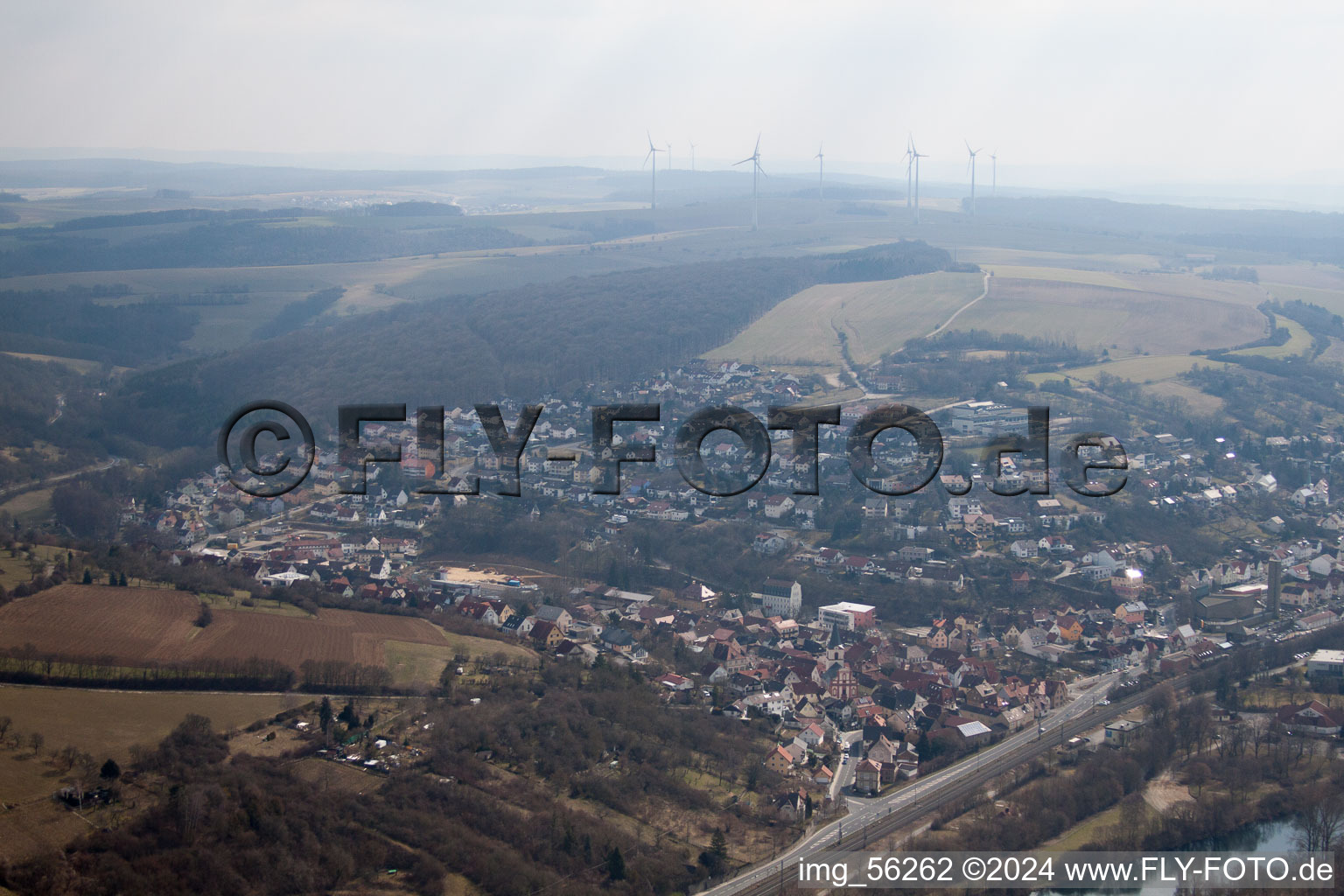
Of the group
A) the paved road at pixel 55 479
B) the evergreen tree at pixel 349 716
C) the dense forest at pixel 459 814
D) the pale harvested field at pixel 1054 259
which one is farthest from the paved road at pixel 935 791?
the pale harvested field at pixel 1054 259

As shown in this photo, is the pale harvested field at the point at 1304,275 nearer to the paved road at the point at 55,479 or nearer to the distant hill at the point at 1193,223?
the distant hill at the point at 1193,223

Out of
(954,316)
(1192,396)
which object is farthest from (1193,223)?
(1192,396)

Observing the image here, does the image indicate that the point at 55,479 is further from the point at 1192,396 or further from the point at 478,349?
the point at 1192,396

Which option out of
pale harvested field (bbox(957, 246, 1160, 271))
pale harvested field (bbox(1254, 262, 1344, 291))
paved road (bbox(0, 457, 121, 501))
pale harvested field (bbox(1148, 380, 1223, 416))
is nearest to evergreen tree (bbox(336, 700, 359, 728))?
paved road (bbox(0, 457, 121, 501))

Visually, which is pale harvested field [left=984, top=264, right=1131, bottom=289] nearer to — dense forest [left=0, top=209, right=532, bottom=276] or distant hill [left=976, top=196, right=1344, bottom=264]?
distant hill [left=976, top=196, right=1344, bottom=264]

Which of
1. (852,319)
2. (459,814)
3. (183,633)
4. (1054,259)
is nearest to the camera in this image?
(459,814)

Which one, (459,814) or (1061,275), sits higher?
(1061,275)

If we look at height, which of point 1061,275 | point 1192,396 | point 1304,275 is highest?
point 1061,275
